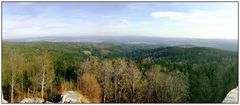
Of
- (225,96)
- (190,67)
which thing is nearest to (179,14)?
(190,67)

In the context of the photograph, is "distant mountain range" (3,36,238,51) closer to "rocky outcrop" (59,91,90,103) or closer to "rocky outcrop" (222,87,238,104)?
"rocky outcrop" (222,87,238,104)

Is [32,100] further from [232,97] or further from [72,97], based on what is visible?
[232,97]

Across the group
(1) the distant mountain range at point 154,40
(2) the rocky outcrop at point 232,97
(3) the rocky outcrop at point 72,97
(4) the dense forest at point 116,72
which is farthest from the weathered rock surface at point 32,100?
(2) the rocky outcrop at point 232,97

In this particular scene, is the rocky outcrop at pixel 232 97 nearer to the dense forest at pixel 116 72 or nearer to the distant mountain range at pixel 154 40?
the dense forest at pixel 116 72

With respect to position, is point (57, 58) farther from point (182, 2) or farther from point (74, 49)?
point (182, 2)

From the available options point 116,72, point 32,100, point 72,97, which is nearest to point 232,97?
point 116,72
